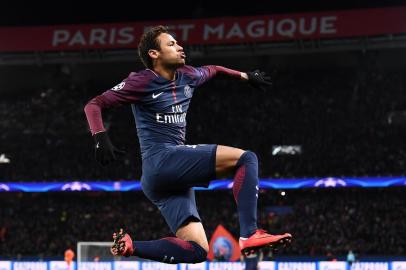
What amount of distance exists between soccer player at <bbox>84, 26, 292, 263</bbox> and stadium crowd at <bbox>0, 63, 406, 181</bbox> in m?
24.2

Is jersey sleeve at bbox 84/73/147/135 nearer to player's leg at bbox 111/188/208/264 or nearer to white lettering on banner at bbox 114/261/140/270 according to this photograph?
player's leg at bbox 111/188/208/264

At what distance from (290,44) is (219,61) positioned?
14.1ft

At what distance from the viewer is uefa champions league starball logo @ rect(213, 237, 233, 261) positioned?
21.7 m

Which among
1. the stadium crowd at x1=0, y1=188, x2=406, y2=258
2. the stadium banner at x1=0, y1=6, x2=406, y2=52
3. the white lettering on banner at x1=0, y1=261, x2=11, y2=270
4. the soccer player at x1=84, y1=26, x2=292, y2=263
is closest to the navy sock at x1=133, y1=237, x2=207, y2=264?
the soccer player at x1=84, y1=26, x2=292, y2=263

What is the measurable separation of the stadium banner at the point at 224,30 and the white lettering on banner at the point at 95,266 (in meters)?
13.4

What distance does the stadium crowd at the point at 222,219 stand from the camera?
1040 inches

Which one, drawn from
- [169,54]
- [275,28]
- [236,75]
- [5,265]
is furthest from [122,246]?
[275,28]

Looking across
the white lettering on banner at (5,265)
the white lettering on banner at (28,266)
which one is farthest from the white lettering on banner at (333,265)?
the white lettering on banner at (5,265)

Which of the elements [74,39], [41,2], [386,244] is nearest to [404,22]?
[386,244]

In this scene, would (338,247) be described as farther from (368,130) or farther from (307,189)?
(368,130)

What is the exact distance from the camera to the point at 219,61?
33.9m

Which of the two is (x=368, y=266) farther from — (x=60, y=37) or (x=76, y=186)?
(x=60, y=37)

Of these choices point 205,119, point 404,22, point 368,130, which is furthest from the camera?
point 205,119

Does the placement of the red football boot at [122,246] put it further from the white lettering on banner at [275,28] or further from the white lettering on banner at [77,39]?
the white lettering on banner at [77,39]
